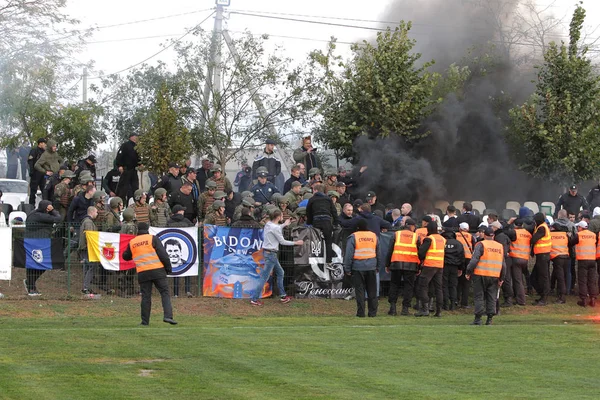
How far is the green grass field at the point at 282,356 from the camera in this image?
39.1ft

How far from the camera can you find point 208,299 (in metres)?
22.8

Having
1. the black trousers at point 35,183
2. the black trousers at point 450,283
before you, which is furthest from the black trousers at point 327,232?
the black trousers at point 35,183

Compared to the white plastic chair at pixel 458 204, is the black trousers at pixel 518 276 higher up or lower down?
lower down

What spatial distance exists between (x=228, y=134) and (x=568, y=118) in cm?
1067

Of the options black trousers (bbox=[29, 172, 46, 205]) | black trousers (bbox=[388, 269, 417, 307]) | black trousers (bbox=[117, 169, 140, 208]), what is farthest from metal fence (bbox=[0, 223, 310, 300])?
black trousers (bbox=[388, 269, 417, 307])

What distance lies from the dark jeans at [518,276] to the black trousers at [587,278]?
1.50 meters

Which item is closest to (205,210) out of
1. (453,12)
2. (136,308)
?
(136,308)

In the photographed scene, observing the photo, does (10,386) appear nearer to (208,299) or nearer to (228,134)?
(208,299)

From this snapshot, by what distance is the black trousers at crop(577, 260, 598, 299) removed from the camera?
24.8 meters

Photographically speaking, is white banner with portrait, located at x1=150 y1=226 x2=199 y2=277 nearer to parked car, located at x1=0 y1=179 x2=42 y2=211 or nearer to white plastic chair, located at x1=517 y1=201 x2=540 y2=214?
parked car, located at x1=0 y1=179 x2=42 y2=211

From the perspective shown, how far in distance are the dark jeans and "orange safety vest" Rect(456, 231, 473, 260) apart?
1.55 m

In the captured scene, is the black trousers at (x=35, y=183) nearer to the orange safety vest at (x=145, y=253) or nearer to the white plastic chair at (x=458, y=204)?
the orange safety vest at (x=145, y=253)

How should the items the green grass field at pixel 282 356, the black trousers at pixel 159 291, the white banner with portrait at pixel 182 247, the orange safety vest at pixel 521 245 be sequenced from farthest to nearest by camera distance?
the orange safety vest at pixel 521 245 → the white banner with portrait at pixel 182 247 → the black trousers at pixel 159 291 → the green grass field at pixel 282 356

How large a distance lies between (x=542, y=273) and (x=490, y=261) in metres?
Answer: 5.49
